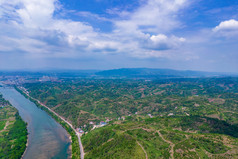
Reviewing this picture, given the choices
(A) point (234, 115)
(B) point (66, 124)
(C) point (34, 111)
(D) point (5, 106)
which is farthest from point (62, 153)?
(A) point (234, 115)

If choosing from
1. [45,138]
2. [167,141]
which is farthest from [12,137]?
[167,141]

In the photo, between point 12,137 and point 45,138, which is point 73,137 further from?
point 12,137

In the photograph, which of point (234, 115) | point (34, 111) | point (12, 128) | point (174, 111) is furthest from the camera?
point (34, 111)

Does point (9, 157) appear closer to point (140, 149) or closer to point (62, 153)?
point (62, 153)

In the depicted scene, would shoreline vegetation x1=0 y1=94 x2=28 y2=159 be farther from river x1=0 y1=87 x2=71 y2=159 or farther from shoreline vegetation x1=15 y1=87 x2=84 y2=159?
shoreline vegetation x1=15 y1=87 x2=84 y2=159

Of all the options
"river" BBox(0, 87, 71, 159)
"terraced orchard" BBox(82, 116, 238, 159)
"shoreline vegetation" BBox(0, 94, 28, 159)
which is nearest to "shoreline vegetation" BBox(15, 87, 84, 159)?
"river" BBox(0, 87, 71, 159)

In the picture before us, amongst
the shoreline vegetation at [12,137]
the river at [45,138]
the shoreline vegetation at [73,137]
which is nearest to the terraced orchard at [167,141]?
the shoreline vegetation at [73,137]
